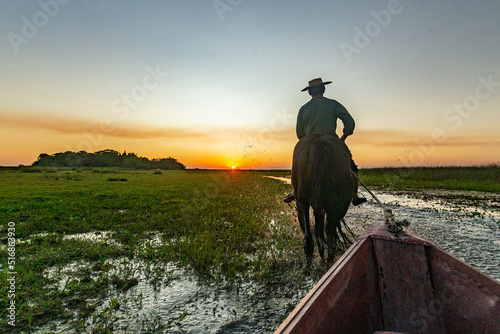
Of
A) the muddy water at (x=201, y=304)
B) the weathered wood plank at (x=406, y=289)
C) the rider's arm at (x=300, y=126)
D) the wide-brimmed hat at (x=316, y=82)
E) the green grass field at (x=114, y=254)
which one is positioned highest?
the wide-brimmed hat at (x=316, y=82)

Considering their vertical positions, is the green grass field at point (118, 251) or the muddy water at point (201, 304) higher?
the green grass field at point (118, 251)

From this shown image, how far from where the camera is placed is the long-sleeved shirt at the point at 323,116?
4574mm

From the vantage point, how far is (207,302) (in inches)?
126

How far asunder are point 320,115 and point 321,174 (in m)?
1.25

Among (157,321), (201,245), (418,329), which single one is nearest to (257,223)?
(201,245)

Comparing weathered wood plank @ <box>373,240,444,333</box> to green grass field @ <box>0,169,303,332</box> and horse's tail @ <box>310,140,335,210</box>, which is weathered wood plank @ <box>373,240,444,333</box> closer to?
horse's tail @ <box>310,140,335,210</box>

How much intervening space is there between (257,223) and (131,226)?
3.53m

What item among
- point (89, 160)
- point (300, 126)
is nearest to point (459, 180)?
point (300, 126)

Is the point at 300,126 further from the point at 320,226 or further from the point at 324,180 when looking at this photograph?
the point at 320,226

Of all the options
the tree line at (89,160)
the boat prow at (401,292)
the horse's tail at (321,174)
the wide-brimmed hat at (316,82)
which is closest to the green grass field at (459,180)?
the wide-brimmed hat at (316,82)

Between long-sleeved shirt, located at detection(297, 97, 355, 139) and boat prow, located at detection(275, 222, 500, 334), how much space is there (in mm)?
2384

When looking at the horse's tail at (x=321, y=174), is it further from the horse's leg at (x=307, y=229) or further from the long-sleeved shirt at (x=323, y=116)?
the long-sleeved shirt at (x=323, y=116)

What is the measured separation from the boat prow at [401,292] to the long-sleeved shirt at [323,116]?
2.38 m

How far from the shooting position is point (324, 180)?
12.9 ft
